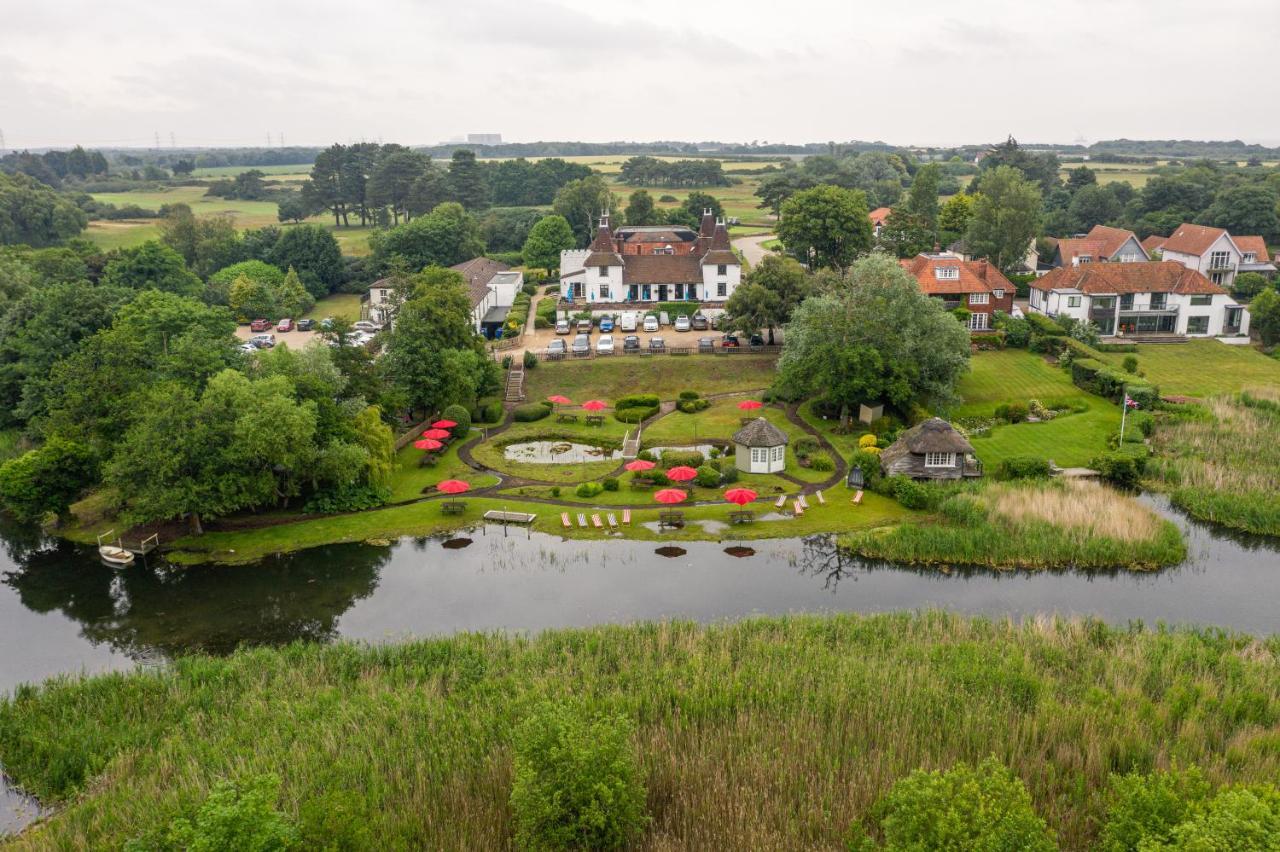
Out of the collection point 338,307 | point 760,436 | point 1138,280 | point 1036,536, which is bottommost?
point 1036,536

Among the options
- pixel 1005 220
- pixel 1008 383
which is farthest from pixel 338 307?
pixel 1005 220

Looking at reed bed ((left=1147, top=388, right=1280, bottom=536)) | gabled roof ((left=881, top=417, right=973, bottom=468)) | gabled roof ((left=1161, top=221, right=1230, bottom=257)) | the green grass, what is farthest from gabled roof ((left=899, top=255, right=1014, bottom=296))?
the green grass

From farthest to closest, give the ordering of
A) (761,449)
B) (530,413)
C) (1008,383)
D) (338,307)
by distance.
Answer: (338,307) < (1008,383) < (530,413) < (761,449)

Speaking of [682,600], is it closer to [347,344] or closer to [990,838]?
[990,838]

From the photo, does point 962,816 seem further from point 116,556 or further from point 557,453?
point 116,556

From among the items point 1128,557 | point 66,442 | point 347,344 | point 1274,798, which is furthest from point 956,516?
point 66,442

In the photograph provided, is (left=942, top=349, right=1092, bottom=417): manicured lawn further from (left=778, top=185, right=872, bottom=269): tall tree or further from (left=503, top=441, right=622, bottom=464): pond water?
(left=503, top=441, right=622, bottom=464): pond water
